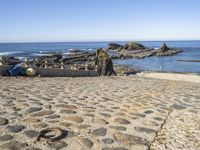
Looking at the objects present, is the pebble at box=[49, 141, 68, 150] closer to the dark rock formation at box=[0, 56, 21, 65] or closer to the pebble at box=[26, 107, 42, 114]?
the pebble at box=[26, 107, 42, 114]

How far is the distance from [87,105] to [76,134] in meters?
2.43

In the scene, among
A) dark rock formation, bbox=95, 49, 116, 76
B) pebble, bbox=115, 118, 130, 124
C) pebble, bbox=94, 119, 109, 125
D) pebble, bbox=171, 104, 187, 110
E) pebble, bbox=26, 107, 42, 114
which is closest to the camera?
pebble, bbox=94, 119, 109, 125

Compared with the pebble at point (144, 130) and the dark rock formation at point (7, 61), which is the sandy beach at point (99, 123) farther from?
the dark rock formation at point (7, 61)

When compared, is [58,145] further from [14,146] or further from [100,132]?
[100,132]

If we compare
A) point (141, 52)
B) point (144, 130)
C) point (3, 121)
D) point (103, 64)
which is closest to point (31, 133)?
point (3, 121)

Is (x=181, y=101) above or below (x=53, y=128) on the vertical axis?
below

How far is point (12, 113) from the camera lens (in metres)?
5.96

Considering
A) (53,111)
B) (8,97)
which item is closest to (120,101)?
(53,111)

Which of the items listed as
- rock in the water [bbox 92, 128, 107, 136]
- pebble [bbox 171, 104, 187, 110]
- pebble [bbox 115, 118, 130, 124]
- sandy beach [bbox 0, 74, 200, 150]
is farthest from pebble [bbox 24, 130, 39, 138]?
pebble [bbox 171, 104, 187, 110]

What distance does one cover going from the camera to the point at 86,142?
14.7 feet

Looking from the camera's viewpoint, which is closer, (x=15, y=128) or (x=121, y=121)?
(x=15, y=128)

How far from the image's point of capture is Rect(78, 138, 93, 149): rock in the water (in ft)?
14.3

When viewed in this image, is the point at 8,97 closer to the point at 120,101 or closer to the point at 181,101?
the point at 120,101

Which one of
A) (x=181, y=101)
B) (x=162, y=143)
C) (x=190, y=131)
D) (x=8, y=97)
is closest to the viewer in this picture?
(x=162, y=143)
